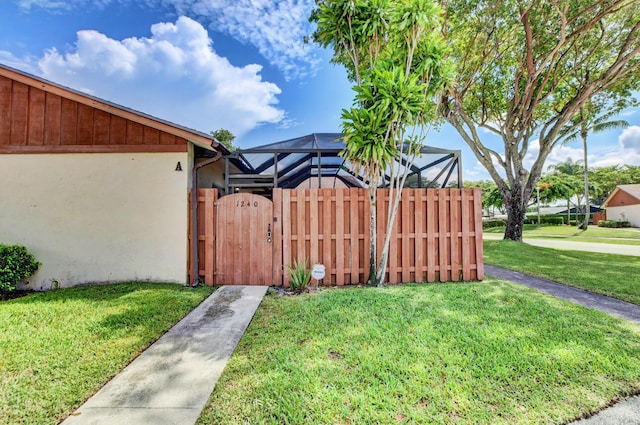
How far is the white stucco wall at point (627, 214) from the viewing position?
1057 inches

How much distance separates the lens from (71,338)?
2.91 metres

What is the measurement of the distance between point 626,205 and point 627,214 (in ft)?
3.40

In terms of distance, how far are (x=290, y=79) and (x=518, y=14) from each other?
7595mm

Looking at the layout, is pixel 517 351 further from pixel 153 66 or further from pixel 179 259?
pixel 153 66

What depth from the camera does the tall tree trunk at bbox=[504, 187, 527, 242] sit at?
35.9 ft

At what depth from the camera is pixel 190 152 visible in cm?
523

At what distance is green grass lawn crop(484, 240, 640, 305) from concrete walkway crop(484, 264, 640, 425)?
278 millimetres

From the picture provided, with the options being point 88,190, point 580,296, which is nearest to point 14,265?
point 88,190

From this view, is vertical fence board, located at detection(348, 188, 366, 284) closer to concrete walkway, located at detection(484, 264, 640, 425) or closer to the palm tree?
concrete walkway, located at detection(484, 264, 640, 425)

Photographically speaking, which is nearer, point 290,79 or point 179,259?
point 179,259

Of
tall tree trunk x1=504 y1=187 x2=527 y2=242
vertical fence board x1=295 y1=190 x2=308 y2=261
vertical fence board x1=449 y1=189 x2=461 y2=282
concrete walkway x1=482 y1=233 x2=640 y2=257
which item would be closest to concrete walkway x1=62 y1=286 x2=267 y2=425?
vertical fence board x1=295 y1=190 x2=308 y2=261

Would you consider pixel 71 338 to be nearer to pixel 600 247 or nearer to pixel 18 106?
pixel 18 106

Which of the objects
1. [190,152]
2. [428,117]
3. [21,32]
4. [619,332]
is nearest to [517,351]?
[619,332]

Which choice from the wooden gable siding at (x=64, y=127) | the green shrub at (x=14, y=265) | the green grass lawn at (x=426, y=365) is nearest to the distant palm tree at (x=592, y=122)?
the green grass lawn at (x=426, y=365)
